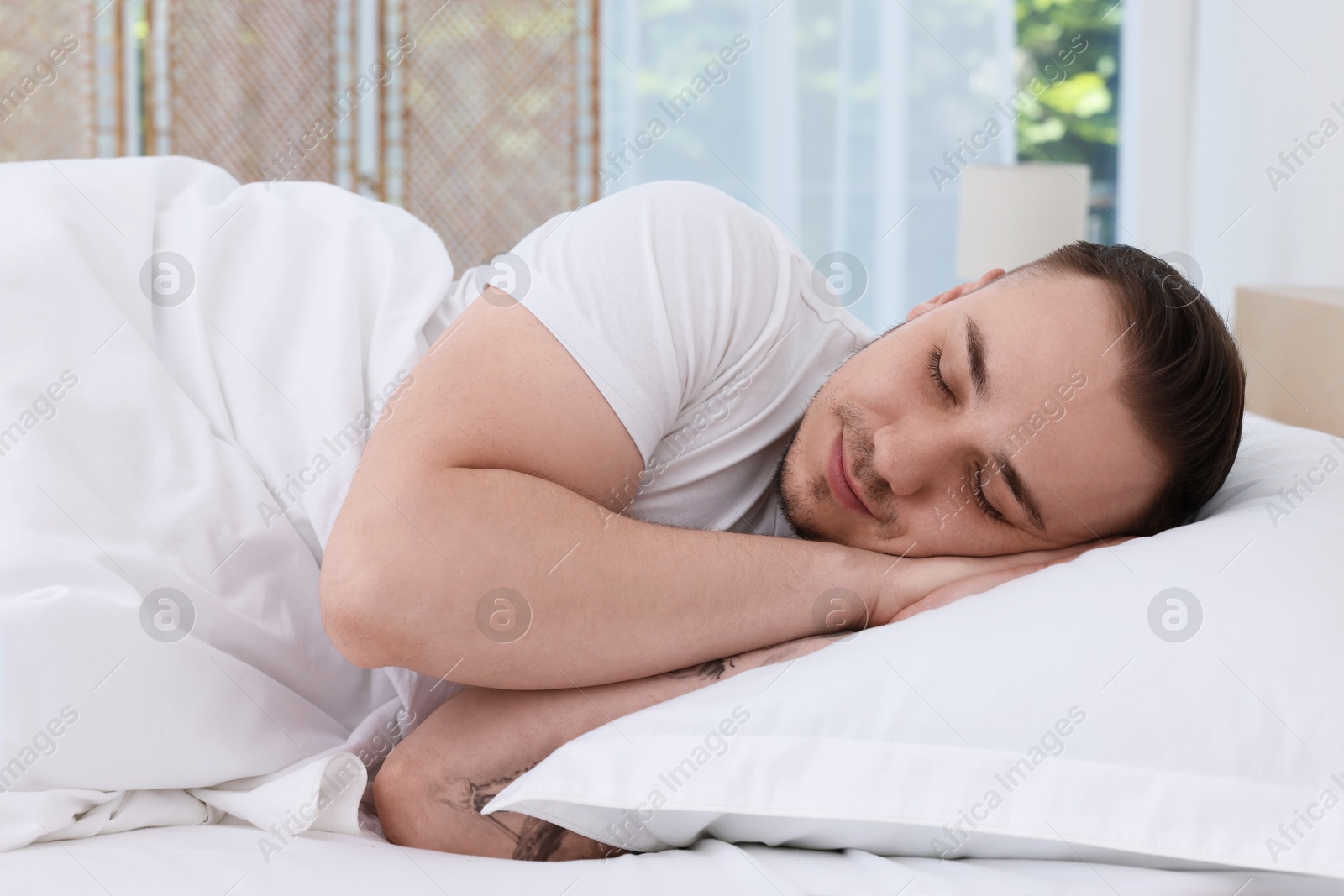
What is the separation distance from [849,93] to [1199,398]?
2.61 m

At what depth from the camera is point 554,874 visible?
0.78 meters

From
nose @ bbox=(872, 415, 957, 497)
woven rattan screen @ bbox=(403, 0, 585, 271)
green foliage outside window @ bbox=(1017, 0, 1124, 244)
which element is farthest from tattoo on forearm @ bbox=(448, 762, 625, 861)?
green foliage outside window @ bbox=(1017, 0, 1124, 244)

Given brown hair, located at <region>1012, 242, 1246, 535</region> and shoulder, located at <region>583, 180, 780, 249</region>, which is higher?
shoulder, located at <region>583, 180, 780, 249</region>

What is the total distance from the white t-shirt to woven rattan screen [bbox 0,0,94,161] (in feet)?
8.04

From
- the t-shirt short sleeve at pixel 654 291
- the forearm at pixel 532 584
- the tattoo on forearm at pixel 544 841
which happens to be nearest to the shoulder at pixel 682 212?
the t-shirt short sleeve at pixel 654 291

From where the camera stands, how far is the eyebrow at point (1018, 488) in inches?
38.8

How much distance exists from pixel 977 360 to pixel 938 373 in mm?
45

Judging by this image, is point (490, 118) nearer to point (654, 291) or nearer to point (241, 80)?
point (241, 80)

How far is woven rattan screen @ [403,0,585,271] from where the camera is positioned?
3213mm

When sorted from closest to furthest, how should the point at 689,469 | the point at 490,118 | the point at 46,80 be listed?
the point at 689,469, the point at 46,80, the point at 490,118

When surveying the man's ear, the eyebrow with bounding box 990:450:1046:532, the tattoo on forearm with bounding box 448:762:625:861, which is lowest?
the tattoo on forearm with bounding box 448:762:625:861

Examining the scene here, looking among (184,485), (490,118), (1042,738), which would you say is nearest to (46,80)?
(490,118)

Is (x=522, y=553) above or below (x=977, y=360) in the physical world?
below

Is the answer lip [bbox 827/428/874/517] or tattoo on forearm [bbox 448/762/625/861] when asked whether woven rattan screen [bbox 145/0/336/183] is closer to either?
lip [bbox 827/428/874/517]
